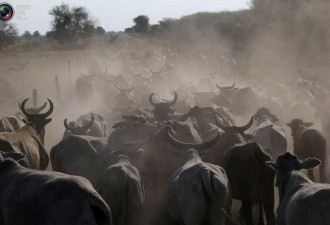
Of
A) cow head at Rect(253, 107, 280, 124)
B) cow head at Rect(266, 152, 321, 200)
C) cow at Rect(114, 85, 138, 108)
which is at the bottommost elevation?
cow at Rect(114, 85, 138, 108)

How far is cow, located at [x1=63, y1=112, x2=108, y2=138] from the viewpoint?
12852mm

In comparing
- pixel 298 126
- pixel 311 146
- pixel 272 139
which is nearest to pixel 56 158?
pixel 272 139

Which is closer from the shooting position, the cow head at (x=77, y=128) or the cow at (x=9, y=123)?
the cow head at (x=77, y=128)

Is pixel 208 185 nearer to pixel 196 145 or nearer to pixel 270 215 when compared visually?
pixel 196 145

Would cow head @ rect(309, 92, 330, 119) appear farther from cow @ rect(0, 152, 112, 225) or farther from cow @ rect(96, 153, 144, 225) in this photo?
cow @ rect(0, 152, 112, 225)

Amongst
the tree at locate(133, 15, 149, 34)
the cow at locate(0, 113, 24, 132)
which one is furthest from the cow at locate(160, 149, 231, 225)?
the tree at locate(133, 15, 149, 34)

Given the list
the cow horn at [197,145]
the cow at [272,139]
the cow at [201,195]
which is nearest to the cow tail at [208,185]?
the cow at [201,195]

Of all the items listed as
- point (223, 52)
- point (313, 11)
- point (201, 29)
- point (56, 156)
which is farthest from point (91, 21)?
point (56, 156)

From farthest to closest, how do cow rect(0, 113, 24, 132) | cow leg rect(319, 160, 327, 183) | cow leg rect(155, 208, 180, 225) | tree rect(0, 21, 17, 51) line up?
tree rect(0, 21, 17, 51) < cow rect(0, 113, 24, 132) < cow leg rect(319, 160, 327, 183) < cow leg rect(155, 208, 180, 225)

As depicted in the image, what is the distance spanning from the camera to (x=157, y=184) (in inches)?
404

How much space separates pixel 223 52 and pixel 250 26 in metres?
4.50

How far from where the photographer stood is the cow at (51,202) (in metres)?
5.51

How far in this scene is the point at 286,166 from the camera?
766cm

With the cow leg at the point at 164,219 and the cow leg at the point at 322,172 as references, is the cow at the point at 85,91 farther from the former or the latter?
the cow leg at the point at 164,219
